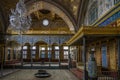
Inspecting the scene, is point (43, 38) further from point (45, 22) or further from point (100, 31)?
point (100, 31)

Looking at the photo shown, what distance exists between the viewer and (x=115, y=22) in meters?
9.70

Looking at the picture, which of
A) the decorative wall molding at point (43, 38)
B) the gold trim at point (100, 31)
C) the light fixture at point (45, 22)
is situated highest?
the light fixture at point (45, 22)

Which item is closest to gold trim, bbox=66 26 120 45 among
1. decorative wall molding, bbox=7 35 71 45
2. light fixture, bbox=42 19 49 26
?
decorative wall molding, bbox=7 35 71 45

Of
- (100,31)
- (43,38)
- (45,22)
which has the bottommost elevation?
(100,31)

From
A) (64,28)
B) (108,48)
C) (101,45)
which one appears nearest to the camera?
(108,48)

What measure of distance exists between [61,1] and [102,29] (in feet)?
39.3

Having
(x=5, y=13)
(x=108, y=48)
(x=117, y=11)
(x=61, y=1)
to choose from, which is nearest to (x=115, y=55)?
(x=108, y=48)

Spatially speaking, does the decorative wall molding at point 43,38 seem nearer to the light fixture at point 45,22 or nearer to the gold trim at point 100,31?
the light fixture at point 45,22

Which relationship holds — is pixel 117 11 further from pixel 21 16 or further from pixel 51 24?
pixel 51 24

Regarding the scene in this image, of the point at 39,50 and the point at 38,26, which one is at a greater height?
the point at 38,26

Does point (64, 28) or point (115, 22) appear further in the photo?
point (64, 28)

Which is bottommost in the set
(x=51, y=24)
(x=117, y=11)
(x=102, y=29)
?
(x=102, y=29)

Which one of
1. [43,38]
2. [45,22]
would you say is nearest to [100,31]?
[43,38]

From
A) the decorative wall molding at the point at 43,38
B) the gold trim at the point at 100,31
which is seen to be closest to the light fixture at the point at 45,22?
the decorative wall molding at the point at 43,38
